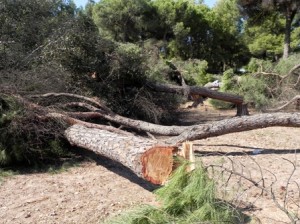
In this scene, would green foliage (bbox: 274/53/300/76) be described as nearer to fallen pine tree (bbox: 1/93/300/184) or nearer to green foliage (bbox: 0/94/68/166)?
fallen pine tree (bbox: 1/93/300/184)

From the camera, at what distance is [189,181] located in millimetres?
2723

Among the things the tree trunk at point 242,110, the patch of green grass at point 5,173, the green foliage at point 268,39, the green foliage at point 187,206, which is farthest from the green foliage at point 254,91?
the green foliage at point 268,39

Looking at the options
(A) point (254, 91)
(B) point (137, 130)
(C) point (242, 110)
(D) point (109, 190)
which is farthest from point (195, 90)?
(D) point (109, 190)

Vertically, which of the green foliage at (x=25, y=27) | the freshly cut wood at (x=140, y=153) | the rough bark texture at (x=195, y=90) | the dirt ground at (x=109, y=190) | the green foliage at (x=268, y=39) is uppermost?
the green foliage at (x=268, y=39)

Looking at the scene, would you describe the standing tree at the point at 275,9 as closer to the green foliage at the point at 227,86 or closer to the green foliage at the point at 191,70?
the green foliage at the point at 191,70

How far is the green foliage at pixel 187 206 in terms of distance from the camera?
239cm

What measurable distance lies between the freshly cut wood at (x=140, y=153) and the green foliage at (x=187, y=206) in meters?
0.39

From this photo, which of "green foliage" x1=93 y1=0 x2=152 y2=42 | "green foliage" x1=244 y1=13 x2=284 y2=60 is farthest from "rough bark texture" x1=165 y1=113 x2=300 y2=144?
"green foliage" x1=244 y1=13 x2=284 y2=60

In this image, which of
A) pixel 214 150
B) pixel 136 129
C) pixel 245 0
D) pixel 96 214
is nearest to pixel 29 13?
pixel 136 129

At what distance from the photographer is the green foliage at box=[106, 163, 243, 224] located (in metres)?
2.39

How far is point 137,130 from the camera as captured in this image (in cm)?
643

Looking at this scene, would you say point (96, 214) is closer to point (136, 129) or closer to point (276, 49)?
point (136, 129)

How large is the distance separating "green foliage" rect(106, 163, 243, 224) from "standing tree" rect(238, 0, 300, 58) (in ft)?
46.8

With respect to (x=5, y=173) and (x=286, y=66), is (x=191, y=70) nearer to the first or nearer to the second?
(x=286, y=66)
